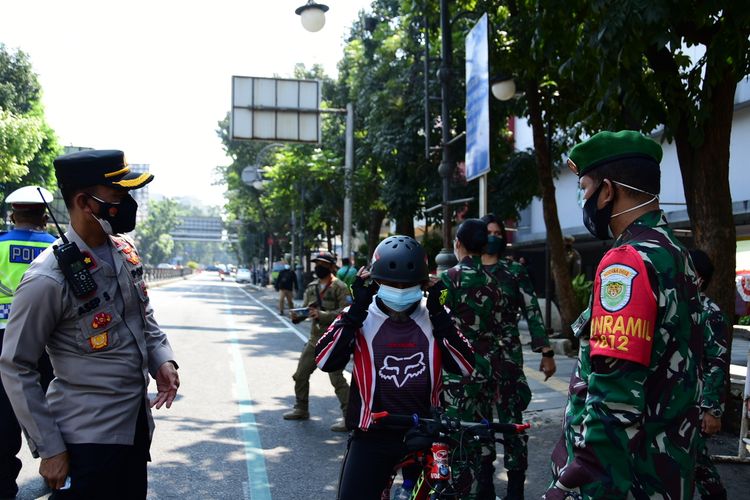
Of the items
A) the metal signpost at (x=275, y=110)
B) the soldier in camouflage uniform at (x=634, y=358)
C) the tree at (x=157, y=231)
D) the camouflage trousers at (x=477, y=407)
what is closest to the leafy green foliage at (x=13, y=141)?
the metal signpost at (x=275, y=110)

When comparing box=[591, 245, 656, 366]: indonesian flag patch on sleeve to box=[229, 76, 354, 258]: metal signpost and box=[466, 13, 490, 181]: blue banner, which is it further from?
box=[229, 76, 354, 258]: metal signpost

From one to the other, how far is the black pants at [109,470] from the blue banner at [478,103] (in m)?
7.49

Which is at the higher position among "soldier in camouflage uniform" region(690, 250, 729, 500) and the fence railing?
"soldier in camouflage uniform" region(690, 250, 729, 500)

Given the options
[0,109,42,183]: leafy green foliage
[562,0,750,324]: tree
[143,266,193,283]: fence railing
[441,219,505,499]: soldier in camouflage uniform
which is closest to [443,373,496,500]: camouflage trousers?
[441,219,505,499]: soldier in camouflage uniform

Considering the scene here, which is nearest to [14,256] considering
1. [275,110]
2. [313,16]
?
[313,16]

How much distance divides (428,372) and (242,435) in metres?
4.04

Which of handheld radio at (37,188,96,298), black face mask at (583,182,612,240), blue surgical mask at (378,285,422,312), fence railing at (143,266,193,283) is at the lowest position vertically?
fence railing at (143,266,193,283)

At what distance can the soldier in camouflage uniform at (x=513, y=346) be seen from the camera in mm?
4758

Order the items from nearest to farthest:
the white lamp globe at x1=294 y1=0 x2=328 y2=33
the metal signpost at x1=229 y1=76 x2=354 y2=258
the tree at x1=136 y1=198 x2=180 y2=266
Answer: the white lamp globe at x1=294 y1=0 x2=328 y2=33
the metal signpost at x1=229 y1=76 x2=354 y2=258
the tree at x1=136 y1=198 x2=180 y2=266

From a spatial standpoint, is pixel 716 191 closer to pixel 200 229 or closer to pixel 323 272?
pixel 323 272

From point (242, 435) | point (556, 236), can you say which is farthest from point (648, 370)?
point (556, 236)

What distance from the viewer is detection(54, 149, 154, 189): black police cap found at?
285 centimetres

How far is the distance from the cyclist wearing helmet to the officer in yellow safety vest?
2301 mm

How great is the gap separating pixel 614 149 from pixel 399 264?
127 cm
